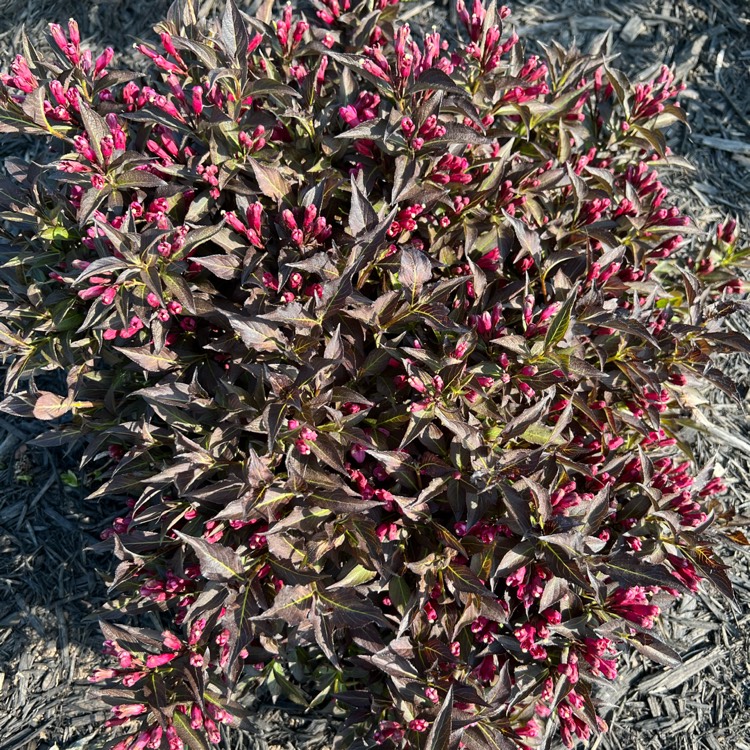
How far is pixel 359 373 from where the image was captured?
2.80 m

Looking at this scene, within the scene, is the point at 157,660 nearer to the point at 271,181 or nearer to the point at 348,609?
the point at 348,609

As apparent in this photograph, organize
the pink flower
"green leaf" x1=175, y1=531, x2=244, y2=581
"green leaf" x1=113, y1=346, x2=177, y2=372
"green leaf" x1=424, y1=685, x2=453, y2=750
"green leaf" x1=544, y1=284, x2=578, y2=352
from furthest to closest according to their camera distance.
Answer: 1. "green leaf" x1=113, y1=346, x2=177, y2=372
2. the pink flower
3. "green leaf" x1=544, y1=284, x2=578, y2=352
4. "green leaf" x1=175, y1=531, x2=244, y2=581
5. "green leaf" x1=424, y1=685, x2=453, y2=750

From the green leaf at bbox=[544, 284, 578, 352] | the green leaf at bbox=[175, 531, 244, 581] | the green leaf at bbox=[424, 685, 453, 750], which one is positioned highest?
the green leaf at bbox=[544, 284, 578, 352]

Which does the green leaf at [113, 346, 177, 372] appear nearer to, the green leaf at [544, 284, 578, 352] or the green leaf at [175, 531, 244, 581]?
the green leaf at [175, 531, 244, 581]

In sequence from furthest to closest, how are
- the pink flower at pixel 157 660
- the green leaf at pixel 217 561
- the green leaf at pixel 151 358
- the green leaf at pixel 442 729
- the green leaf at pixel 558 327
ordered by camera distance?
the green leaf at pixel 151 358 < the pink flower at pixel 157 660 < the green leaf at pixel 558 327 < the green leaf at pixel 217 561 < the green leaf at pixel 442 729

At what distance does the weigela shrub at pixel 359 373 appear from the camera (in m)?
2.51

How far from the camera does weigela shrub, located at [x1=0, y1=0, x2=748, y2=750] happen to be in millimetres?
2506

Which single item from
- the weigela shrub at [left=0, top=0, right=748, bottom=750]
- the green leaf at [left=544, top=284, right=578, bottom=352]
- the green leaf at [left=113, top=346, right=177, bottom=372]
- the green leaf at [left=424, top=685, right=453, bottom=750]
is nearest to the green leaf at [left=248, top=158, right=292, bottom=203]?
the weigela shrub at [left=0, top=0, right=748, bottom=750]

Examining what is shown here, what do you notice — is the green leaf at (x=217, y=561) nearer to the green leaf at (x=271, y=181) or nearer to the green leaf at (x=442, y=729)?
the green leaf at (x=442, y=729)

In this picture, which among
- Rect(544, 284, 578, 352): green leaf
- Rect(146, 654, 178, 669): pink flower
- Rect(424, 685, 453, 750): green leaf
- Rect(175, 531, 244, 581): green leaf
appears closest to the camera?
Rect(424, 685, 453, 750): green leaf

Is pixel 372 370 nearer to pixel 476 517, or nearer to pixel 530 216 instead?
pixel 476 517

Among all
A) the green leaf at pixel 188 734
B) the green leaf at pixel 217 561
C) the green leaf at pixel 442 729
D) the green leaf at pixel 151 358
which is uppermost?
the green leaf at pixel 151 358

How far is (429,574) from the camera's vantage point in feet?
8.75

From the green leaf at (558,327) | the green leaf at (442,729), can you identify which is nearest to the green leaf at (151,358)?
the green leaf at (558,327)
